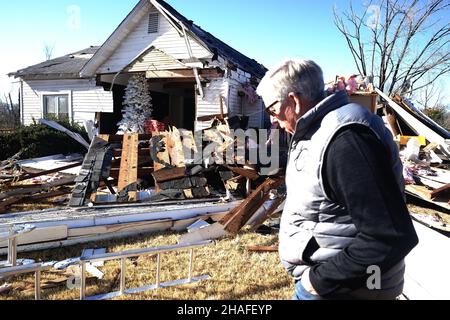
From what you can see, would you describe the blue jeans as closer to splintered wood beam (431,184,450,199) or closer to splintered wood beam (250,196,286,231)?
splintered wood beam (250,196,286,231)

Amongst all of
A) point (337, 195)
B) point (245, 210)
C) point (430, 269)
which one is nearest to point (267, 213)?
point (245, 210)

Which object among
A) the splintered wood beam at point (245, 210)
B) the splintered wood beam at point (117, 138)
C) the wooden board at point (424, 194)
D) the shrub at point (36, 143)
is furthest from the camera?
the shrub at point (36, 143)

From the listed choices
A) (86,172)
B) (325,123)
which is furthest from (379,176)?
(86,172)

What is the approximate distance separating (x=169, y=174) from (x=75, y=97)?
33.3 feet

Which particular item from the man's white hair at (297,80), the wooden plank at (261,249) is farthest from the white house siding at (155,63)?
the man's white hair at (297,80)

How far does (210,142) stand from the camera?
816 centimetres

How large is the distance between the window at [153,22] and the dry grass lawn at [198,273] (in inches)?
399

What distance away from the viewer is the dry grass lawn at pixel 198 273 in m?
3.69

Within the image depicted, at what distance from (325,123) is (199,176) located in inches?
233

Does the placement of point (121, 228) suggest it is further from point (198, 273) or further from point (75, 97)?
point (75, 97)

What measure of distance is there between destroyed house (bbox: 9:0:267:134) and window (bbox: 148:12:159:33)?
0.04 metres

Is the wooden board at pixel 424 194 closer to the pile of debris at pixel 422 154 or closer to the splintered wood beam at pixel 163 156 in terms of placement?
the pile of debris at pixel 422 154

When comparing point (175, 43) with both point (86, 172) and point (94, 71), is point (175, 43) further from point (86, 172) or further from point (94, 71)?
point (86, 172)

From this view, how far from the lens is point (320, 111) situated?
153 cm
